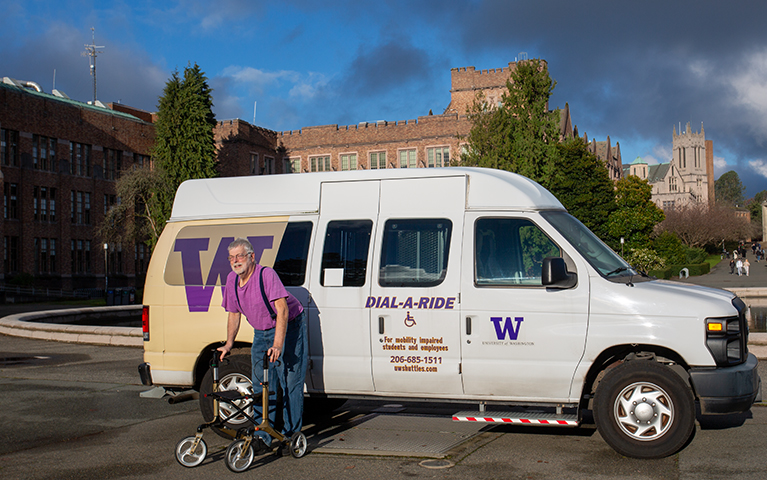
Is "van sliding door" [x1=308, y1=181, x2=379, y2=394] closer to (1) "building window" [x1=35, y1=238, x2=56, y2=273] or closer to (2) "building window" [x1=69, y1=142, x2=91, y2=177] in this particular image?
(1) "building window" [x1=35, y1=238, x2=56, y2=273]

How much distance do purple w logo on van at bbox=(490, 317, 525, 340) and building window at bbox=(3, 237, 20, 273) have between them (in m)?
45.9

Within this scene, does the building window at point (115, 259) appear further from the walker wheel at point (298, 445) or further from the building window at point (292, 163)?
the walker wheel at point (298, 445)

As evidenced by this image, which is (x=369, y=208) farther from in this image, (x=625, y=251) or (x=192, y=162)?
(x=625, y=251)

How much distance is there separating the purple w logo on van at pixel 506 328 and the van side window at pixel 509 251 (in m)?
0.33

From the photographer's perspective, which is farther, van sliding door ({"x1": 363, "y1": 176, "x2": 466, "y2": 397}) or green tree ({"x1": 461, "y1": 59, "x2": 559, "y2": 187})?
green tree ({"x1": 461, "y1": 59, "x2": 559, "y2": 187})

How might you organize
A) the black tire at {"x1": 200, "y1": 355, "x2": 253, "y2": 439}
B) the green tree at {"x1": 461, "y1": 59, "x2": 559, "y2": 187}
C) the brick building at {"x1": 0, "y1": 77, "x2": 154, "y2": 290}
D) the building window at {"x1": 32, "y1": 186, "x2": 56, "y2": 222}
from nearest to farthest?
the black tire at {"x1": 200, "y1": 355, "x2": 253, "y2": 439} → the green tree at {"x1": 461, "y1": 59, "x2": 559, "y2": 187} → the brick building at {"x1": 0, "y1": 77, "x2": 154, "y2": 290} → the building window at {"x1": 32, "y1": 186, "x2": 56, "y2": 222}

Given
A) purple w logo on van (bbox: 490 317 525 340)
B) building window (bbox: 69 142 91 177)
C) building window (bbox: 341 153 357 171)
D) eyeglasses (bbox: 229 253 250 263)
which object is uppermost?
building window (bbox: 341 153 357 171)

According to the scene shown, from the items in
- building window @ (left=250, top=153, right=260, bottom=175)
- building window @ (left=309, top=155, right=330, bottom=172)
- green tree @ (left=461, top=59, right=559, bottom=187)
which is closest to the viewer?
green tree @ (left=461, top=59, right=559, bottom=187)

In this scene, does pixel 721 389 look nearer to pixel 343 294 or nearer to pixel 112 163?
pixel 343 294

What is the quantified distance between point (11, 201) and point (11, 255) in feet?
11.8

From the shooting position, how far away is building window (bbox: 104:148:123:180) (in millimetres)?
52375

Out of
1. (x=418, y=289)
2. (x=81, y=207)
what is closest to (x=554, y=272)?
(x=418, y=289)

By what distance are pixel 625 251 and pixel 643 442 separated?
48.0 m

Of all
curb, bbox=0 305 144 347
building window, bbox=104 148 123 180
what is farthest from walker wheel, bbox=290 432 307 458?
building window, bbox=104 148 123 180
